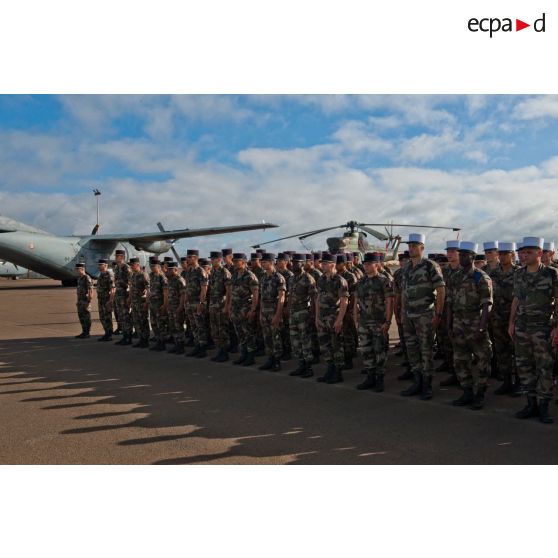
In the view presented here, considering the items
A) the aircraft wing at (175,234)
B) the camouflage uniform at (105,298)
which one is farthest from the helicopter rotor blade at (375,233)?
the camouflage uniform at (105,298)

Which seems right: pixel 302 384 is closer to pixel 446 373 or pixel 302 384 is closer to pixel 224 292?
pixel 446 373

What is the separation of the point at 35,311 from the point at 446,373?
1426 centimetres

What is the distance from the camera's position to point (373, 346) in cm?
677

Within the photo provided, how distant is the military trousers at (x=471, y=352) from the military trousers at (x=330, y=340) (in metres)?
1.67

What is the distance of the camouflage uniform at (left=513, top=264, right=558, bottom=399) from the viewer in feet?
17.2

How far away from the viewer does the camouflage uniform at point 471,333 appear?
5.86 meters

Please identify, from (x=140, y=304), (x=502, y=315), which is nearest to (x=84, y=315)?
(x=140, y=304)

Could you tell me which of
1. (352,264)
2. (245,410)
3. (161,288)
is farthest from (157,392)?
(352,264)

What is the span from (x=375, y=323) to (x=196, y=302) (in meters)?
3.77

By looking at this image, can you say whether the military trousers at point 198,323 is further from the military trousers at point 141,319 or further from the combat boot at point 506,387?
the combat boot at point 506,387

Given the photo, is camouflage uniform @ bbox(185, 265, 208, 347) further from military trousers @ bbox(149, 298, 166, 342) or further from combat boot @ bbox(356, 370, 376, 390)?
combat boot @ bbox(356, 370, 376, 390)

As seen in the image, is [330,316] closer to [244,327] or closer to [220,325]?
[244,327]

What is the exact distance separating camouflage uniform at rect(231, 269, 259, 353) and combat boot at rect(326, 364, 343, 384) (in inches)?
66.1

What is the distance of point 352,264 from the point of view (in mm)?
9797
